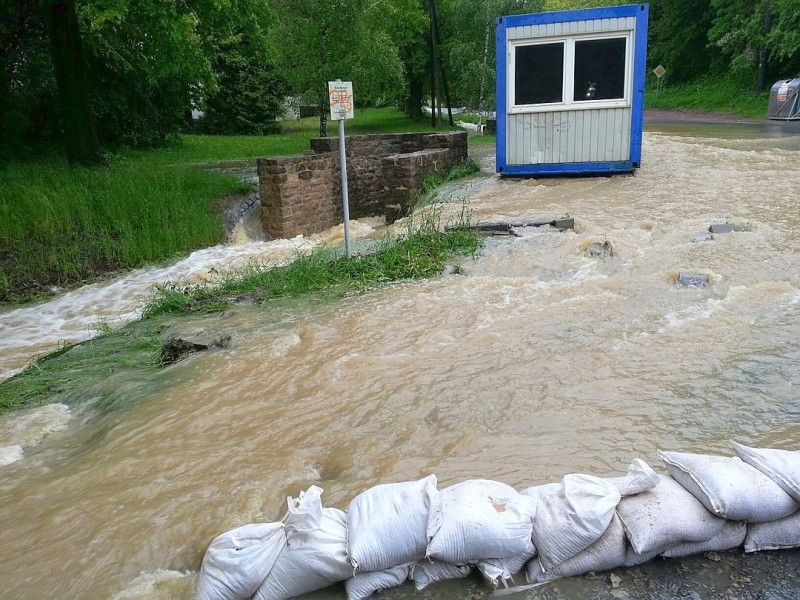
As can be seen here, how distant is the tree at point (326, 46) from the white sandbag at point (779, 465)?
16.7m

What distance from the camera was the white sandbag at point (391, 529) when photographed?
8.20 feet

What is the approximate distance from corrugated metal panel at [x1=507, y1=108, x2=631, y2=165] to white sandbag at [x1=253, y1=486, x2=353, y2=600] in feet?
30.2

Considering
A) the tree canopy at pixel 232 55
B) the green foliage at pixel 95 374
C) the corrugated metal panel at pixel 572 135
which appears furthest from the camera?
the tree canopy at pixel 232 55

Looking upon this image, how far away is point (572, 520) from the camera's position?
247cm

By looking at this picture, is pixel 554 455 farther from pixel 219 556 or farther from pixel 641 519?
pixel 219 556

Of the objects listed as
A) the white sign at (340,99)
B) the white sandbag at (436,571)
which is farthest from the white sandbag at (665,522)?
the white sign at (340,99)

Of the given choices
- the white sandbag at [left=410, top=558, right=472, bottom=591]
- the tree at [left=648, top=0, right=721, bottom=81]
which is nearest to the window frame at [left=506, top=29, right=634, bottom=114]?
the white sandbag at [left=410, top=558, right=472, bottom=591]

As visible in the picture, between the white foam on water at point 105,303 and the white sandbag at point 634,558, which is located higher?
the white sandbag at point 634,558

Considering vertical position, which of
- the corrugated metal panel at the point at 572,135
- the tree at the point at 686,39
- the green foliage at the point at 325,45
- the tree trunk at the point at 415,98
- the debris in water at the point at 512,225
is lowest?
the debris in water at the point at 512,225

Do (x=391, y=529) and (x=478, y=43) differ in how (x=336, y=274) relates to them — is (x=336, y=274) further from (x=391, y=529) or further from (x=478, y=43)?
(x=478, y=43)

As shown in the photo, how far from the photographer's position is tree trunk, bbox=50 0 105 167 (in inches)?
483

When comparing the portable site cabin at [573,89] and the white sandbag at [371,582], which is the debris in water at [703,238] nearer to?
the portable site cabin at [573,89]

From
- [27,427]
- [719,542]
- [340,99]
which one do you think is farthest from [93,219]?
[719,542]

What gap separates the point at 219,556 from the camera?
257cm
